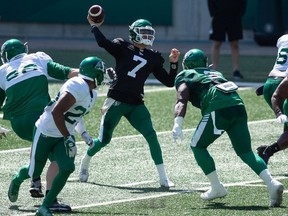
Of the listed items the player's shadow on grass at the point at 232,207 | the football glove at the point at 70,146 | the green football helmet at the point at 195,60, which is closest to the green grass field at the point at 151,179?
the player's shadow on grass at the point at 232,207

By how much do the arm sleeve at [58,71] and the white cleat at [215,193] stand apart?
1.81m

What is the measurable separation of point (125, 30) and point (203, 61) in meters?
16.3

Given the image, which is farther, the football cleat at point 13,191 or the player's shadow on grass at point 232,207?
the football cleat at point 13,191

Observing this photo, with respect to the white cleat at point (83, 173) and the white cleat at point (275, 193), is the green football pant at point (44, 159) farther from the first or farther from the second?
the white cleat at point (275, 193)

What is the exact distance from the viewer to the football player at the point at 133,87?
11688 millimetres

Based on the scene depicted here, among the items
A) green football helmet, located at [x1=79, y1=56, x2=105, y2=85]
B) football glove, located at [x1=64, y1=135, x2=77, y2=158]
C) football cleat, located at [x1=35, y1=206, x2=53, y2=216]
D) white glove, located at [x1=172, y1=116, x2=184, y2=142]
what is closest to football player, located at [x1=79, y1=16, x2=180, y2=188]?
white glove, located at [x1=172, y1=116, x2=184, y2=142]

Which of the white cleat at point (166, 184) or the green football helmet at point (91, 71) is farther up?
the green football helmet at point (91, 71)

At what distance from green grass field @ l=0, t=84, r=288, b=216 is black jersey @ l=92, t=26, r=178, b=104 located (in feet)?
3.04

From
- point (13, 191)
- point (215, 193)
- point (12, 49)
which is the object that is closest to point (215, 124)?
point (215, 193)

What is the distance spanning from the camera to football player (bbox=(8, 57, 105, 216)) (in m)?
9.84

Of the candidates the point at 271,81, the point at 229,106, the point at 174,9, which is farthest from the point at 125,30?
the point at 229,106

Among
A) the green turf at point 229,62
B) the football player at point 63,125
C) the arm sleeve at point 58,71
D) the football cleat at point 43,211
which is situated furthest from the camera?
the green turf at point 229,62

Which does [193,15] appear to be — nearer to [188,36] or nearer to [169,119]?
[188,36]

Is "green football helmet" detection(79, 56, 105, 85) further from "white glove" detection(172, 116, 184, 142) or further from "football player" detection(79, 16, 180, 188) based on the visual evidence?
"football player" detection(79, 16, 180, 188)
